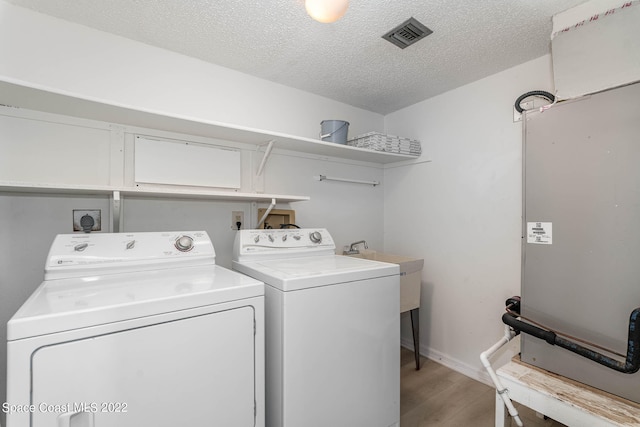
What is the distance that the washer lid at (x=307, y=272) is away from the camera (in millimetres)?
1309

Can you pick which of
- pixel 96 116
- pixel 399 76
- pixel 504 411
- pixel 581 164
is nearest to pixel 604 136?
pixel 581 164

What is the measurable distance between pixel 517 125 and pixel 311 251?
1.70 meters

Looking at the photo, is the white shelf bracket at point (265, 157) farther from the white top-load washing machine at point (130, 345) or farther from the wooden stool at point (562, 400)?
the wooden stool at point (562, 400)

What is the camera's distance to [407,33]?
169 cm

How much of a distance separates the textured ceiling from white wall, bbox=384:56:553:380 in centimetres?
25

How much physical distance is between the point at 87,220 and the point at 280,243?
42.3 inches

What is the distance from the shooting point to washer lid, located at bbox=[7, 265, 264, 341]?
A: 855mm

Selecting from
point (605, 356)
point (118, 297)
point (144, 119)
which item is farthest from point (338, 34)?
point (605, 356)

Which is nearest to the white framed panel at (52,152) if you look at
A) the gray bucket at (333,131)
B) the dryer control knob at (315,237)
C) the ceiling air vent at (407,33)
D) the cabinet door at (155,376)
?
the cabinet door at (155,376)

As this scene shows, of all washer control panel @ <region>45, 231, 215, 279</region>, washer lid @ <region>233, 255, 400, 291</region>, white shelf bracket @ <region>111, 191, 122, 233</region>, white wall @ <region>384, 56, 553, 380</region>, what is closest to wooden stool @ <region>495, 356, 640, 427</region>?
washer lid @ <region>233, 255, 400, 291</region>

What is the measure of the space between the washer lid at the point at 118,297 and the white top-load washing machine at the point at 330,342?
7.6 inches

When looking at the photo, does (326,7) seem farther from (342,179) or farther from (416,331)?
(416,331)

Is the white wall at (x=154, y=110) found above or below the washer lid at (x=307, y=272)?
above

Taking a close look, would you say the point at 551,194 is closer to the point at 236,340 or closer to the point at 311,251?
the point at 311,251
